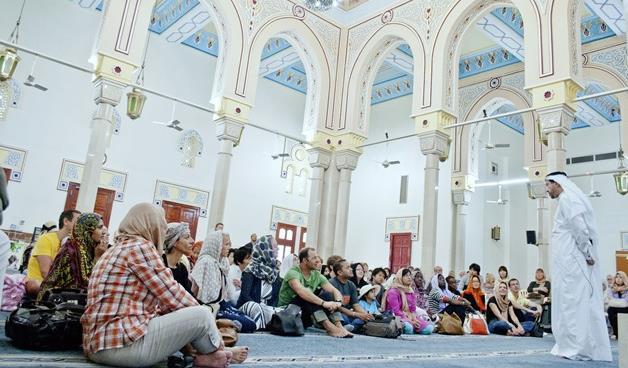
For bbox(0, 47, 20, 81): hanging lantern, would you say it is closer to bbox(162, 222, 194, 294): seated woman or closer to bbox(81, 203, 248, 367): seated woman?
bbox(162, 222, 194, 294): seated woman

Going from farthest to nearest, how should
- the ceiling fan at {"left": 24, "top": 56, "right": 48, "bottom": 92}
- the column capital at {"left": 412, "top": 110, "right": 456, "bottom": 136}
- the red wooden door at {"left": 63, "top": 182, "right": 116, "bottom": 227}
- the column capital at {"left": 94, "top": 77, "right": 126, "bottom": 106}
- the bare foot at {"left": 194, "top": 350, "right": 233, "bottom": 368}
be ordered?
the red wooden door at {"left": 63, "top": 182, "right": 116, "bottom": 227} < the ceiling fan at {"left": 24, "top": 56, "right": 48, "bottom": 92} < the column capital at {"left": 412, "top": 110, "right": 456, "bottom": 136} < the column capital at {"left": 94, "top": 77, "right": 126, "bottom": 106} < the bare foot at {"left": 194, "top": 350, "right": 233, "bottom": 368}

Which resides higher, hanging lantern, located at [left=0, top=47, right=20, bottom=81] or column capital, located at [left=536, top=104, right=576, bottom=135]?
column capital, located at [left=536, top=104, right=576, bottom=135]

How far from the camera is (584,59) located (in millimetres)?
8766

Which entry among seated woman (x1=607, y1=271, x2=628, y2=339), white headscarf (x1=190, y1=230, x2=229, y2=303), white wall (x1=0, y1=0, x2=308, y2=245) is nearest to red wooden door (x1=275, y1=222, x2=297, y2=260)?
white wall (x1=0, y1=0, x2=308, y2=245)

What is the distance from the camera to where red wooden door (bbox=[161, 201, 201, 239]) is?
9.95 metres

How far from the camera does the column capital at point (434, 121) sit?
7.16 metres

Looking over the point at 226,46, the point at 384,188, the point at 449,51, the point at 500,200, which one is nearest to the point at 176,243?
the point at 226,46

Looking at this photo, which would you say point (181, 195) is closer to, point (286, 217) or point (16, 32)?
point (286, 217)

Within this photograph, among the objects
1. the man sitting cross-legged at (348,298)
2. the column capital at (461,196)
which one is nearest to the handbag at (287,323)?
the man sitting cross-legged at (348,298)

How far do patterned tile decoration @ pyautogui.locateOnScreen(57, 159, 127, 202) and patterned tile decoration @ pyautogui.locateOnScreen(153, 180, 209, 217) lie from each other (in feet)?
2.33

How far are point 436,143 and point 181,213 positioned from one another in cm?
577

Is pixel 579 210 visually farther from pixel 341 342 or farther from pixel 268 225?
pixel 268 225

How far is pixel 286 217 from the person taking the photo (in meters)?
11.8

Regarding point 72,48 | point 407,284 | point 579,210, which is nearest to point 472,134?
point 407,284
